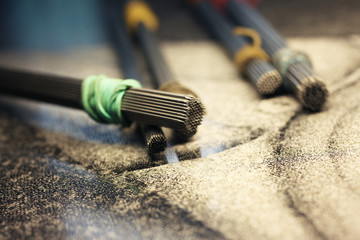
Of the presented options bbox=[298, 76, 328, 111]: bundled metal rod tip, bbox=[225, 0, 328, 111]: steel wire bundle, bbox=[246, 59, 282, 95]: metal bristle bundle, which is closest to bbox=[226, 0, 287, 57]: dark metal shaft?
bbox=[225, 0, 328, 111]: steel wire bundle

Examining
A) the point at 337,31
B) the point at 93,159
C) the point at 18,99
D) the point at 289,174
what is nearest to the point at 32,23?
the point at 18,99

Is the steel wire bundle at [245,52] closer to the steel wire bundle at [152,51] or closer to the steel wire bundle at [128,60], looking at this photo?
the steel wire bundle at [152,51]

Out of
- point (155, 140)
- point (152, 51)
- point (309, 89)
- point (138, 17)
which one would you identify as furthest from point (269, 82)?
point (138, 17)

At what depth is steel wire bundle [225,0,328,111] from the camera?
95cm

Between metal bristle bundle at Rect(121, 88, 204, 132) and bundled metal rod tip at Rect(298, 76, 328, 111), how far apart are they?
0.31 meters

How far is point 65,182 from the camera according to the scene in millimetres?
868

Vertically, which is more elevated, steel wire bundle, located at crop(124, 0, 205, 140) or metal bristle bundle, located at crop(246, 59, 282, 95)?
metal bristle bundle, located at crop(246, 59, 282, 95)

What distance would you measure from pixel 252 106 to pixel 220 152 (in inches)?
10.0

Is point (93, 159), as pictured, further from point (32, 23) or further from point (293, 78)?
point (32, 23)

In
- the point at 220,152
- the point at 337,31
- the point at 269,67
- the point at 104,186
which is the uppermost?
the point at 337,31

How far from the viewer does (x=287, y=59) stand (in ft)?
3.54

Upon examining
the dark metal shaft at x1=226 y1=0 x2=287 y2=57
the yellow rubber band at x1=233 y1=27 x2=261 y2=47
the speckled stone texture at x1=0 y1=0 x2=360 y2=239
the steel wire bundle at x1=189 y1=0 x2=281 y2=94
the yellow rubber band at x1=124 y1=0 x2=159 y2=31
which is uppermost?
the dark metal shaft at x1=226 y1=0 x2=287 y2=57

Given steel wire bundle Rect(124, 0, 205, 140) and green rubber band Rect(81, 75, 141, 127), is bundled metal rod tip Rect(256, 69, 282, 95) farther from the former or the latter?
green rubber band Rect(81, 75, 141, 127)

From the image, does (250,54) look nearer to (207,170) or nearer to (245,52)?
(245,52)
